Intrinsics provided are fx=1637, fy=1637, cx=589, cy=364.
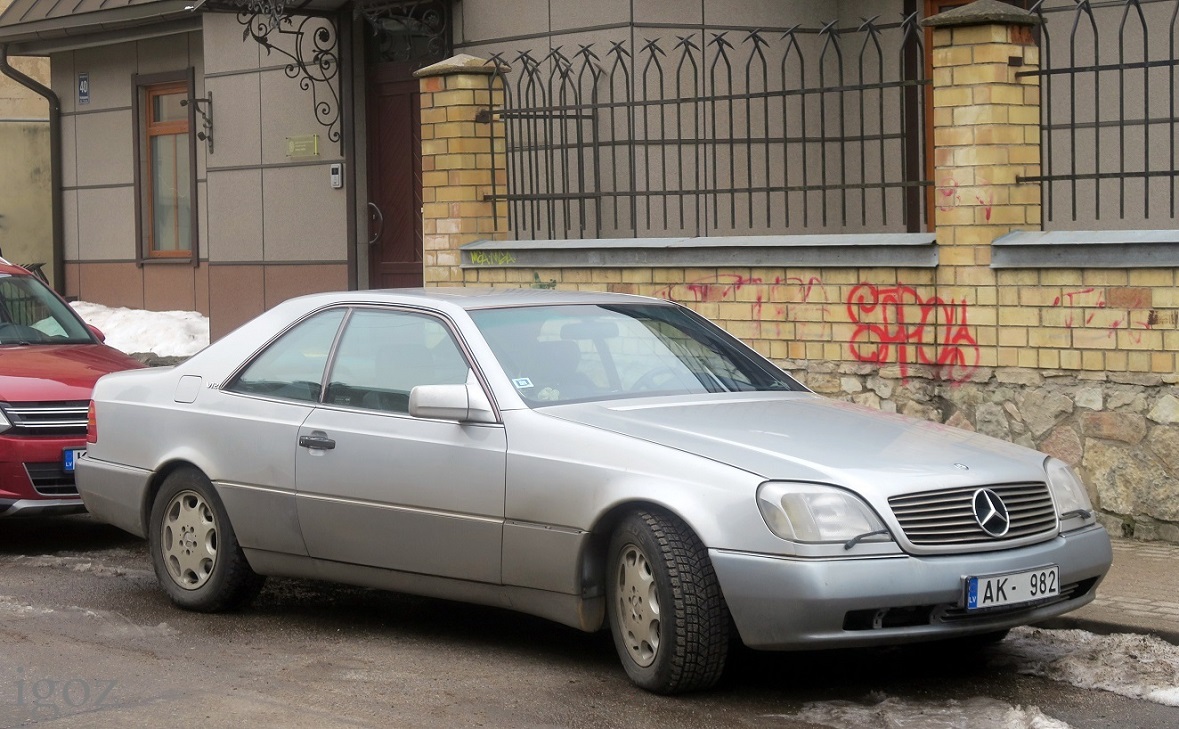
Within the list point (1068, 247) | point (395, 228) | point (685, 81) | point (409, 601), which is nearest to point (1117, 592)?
point (1068, 247)

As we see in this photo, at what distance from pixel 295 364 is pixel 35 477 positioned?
242 centimetres

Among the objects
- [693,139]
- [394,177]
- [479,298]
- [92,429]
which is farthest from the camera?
[394,177]

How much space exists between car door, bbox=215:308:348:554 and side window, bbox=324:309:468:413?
12cm

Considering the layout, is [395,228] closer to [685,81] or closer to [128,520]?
[685,81]

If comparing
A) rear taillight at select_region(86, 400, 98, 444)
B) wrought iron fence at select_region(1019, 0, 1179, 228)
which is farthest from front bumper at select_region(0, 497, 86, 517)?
wrought iron fence at select_region(1019, 0, 1179, 228)

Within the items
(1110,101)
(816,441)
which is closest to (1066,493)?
(816,441)

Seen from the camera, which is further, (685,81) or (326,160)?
(326,160)

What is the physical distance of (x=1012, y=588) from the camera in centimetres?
531

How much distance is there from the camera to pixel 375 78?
1543 centimetres

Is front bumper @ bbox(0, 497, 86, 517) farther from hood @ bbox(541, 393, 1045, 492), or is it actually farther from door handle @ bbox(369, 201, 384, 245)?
door handle @ bbox(369, 201, 384, 245)

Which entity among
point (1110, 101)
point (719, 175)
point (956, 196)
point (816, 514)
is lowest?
point (816, 514)

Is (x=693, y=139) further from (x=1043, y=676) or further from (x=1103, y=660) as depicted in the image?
(x=1043, y=676)

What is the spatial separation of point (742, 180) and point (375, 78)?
14.1 ft

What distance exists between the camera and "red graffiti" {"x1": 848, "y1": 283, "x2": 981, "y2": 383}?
8.93 meters
